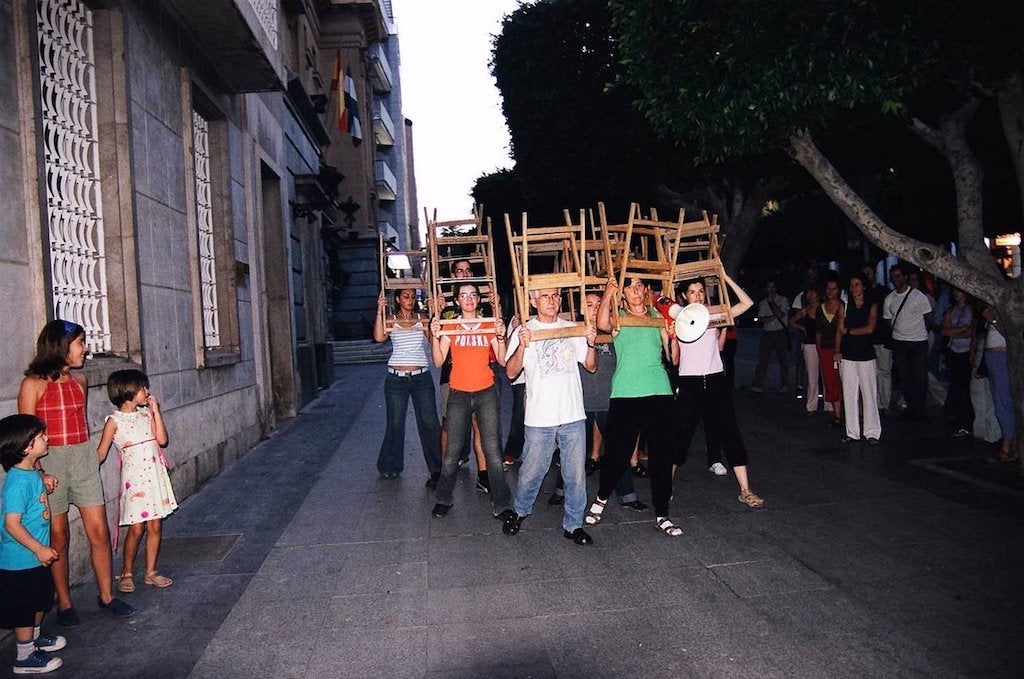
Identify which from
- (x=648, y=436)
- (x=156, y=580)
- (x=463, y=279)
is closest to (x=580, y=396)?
(x=648, y=436)

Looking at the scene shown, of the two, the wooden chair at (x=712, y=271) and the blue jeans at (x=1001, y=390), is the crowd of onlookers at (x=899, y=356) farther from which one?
the wooden chair at (x=712, y=271)

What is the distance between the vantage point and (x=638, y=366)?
6152mm

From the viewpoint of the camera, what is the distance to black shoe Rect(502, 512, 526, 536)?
6207 millimetres

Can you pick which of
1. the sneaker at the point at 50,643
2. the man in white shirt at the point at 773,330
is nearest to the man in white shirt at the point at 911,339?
the man in white shirt at the point at 773,330

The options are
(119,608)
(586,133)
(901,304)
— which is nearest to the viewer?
(119,608)

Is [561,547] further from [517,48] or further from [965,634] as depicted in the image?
[517,48]

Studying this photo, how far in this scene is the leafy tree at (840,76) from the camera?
6.90 metres

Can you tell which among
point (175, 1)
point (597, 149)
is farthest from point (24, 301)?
point (597, 149)

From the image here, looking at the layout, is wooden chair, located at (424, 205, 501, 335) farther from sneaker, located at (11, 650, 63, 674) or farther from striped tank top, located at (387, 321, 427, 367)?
sneaker, located at (11, 650, 63, 674)

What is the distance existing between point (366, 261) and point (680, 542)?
100 feet

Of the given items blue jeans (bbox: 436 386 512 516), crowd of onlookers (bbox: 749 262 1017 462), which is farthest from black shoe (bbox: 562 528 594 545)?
crowd of onlookers (bbox: 749 262 1017 462)

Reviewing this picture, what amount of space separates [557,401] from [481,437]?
103cm

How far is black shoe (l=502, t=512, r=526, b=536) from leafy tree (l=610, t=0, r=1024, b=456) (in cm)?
410

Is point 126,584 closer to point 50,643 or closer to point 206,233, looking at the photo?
point 50,643
